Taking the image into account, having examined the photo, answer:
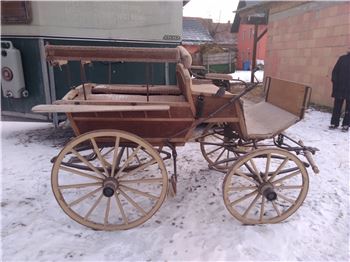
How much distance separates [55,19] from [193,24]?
2280 centimetres

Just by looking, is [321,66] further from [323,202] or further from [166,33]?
[323,202]

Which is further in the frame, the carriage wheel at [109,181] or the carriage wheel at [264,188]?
the carriage wheel at [264,188]

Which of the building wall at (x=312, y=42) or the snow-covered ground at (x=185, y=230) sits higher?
the building wall at (x=312, y=42)

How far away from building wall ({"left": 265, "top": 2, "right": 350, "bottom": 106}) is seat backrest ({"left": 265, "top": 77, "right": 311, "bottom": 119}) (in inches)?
195

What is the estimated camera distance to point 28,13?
14.6 feet

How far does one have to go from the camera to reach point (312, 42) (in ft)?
28.7

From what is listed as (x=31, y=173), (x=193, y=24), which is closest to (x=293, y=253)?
(x=31, y=173)

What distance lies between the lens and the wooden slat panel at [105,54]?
2.52 m

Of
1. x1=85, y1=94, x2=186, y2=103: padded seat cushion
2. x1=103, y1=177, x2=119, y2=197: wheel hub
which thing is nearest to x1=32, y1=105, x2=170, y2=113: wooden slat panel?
x1=85, y1=94, x2=186, y2=103: padded seat cushion

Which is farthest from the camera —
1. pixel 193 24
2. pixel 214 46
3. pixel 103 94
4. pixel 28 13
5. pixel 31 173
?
pixel 193 24

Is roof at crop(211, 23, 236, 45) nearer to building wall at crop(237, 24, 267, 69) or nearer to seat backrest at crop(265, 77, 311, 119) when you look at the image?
building wall at crop(237, 24, 267, 69)

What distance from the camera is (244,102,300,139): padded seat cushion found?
9.52 ft

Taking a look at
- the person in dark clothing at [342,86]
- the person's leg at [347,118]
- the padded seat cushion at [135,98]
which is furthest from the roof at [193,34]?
the padded seat cushion at [135,98]

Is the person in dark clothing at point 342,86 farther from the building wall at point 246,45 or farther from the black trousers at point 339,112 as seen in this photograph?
the building wall at point 246,45
